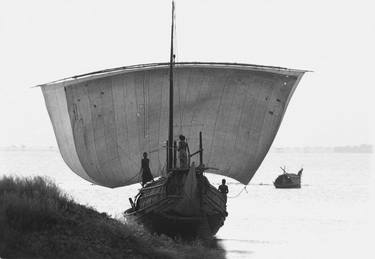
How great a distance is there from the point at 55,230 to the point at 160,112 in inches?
733

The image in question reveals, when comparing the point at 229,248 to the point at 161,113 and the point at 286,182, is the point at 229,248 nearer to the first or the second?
the point at 161,113

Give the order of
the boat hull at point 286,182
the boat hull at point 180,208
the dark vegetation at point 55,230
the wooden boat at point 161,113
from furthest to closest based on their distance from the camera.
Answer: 1. the boat hull at point 286,182
2. the wooden boat at point 161,113
3. the boat hull at point 180,208
4. the dark vegetation at point 55,230

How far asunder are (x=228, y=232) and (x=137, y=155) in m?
5.27

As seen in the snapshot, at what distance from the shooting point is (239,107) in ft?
121

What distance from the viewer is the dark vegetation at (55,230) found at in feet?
57.9

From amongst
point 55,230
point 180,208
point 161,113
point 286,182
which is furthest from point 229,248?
point 286,182

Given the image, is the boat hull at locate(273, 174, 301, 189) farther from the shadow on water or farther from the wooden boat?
the shadow on water

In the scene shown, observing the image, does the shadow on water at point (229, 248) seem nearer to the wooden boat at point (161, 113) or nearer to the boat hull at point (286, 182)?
the wooden boat at point (161, 113)

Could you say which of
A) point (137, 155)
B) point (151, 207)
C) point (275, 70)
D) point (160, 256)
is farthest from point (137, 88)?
point (160, 256)

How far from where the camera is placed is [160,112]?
121ft

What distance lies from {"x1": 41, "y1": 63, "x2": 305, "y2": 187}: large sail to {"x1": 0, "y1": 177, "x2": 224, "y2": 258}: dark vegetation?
1491 cm

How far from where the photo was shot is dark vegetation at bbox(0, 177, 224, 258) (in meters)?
17.7

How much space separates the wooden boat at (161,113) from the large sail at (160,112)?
0.14ft

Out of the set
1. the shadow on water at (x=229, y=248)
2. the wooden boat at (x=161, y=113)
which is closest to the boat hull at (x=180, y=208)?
the shadow on water at (x=229, y=248)
